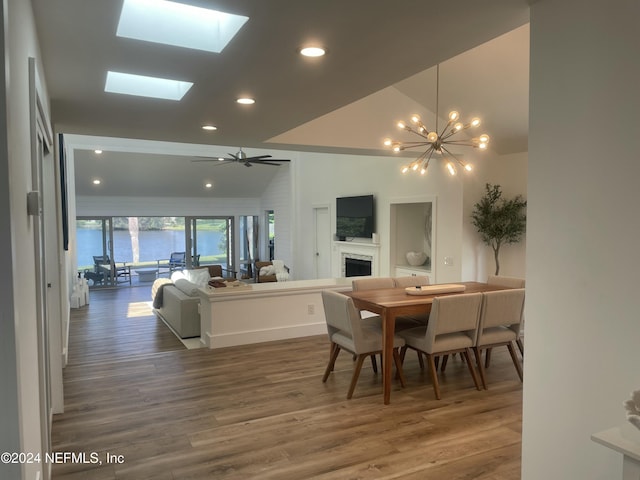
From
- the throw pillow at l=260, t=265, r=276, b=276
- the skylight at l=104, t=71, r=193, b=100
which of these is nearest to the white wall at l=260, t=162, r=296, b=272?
the throw pillow at l=260, t=265, r=276, b=276

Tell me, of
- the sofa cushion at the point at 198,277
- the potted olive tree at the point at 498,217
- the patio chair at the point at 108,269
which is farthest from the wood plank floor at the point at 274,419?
the patio chair at the point at 108,269

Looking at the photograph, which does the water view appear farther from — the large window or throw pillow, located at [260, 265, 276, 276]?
throw pillow, located at [260, 265, 276, 276]

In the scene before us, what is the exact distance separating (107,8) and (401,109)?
4389 millimetres

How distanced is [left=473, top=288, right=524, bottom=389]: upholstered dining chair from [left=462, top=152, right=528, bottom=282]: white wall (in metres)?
1.82

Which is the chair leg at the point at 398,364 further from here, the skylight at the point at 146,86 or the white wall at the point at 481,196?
the skylight at the point at 146,86

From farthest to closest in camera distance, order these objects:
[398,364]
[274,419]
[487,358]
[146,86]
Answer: [487,358] < [398,364] < [274,419] < [146,86]

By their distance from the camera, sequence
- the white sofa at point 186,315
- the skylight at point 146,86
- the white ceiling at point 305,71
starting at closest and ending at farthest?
the white ceiling at point 305,71
the skylight at point 146,86
the white sofa at point 186,315

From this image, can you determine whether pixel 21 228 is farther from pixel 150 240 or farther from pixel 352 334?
pixel 150 240

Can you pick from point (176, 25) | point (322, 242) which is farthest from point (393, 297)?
point (322, 242)

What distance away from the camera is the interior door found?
9.93 meters

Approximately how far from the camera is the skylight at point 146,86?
3.01 meters

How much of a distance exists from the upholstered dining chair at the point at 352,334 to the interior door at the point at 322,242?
5564mm

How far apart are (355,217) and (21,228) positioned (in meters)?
7.40

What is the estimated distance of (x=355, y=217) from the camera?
8.56 metres
